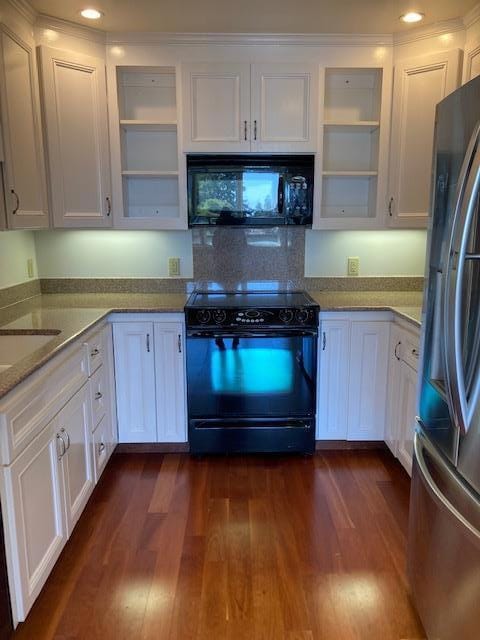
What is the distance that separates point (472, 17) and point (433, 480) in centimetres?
228

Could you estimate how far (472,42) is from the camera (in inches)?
95.4

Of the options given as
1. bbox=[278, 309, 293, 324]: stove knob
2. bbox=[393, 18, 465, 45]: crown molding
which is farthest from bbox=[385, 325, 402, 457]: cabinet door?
bbox=[393, 18, 465, 45]: crown molding

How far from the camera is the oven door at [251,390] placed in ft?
8.82

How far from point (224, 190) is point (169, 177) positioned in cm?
45

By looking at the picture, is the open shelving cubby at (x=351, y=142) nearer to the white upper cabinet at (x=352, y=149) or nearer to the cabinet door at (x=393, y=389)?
the white upper cabinet at (x=352, y=149)

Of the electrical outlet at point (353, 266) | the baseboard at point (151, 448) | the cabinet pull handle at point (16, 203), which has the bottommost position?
the baseboard at point (151, 448)

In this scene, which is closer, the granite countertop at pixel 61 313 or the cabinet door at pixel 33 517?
the cabinet door at pixel 33 517

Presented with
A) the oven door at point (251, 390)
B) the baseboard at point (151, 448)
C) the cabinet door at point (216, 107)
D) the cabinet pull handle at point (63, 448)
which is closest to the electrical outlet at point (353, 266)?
the oven door at point (251, 390)

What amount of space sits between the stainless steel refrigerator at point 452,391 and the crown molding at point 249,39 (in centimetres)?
144

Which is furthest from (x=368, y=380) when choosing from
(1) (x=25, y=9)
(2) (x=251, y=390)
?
(1) (x=25, y=9)

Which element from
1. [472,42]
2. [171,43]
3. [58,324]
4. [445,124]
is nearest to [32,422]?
[58,324]

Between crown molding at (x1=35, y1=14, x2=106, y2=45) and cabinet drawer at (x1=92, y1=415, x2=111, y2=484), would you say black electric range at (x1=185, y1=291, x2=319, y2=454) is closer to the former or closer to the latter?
cabinet drawer at (x1=92, y1=415, x2=111, y2=484)

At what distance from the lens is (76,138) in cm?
267

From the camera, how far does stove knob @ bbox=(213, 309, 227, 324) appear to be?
2639 mm
